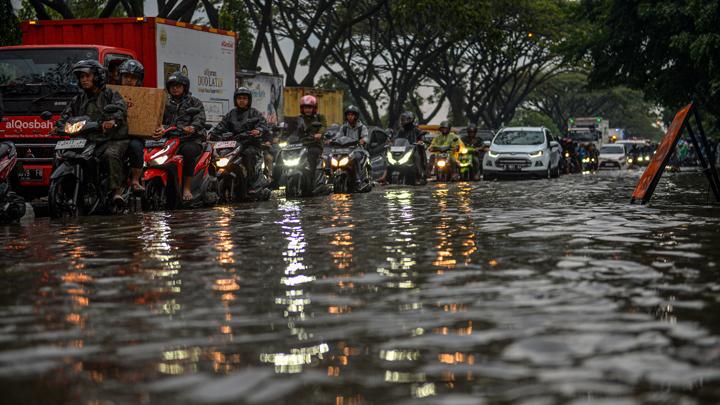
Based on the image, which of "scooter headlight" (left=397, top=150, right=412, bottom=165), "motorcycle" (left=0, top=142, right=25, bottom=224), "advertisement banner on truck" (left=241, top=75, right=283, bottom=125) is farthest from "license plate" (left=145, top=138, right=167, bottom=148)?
"advertisement banner on truck" (left=241, top=75, right=283, bottom=125)

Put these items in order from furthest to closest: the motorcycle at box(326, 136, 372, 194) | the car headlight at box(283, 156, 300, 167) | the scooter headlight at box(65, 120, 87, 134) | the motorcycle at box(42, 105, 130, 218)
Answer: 1. the motorcycle at box(326, 136, 372, 194)
2. the car headlight at box(283, 156, 300, 167)
3. the scooter headlight at box(65, 120, 87, 134)
4. the motorcycle at box(42, 105, 130, 218)

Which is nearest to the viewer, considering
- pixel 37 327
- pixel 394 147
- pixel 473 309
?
pixel 37 327

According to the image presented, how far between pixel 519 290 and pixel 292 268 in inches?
75.9

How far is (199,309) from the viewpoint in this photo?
620cm

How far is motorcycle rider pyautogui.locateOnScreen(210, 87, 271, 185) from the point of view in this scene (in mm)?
18375

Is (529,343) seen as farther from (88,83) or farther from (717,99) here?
(717,99)

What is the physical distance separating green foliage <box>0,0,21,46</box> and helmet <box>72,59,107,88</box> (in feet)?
41.5

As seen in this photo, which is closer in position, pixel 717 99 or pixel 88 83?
pixel 88 83

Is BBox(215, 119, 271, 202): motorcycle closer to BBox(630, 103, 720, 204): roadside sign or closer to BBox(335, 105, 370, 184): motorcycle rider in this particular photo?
BBox(335, 105, 370, 184): motorcycle rider

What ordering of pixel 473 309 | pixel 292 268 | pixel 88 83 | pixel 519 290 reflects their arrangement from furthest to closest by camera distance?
1. pixel 88 83
2. pixel 292 268
3. pixel 519 290
4. pixel 473 309

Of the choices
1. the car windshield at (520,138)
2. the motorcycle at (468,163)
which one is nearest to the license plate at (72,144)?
the motorcycle at (468,163)

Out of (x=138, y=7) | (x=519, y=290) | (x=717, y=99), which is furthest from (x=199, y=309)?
(x=717, y=99)

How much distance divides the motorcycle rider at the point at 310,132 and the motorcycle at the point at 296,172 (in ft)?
0.40

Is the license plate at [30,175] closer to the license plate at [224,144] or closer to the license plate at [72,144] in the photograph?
the license plate at [224,144]
